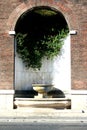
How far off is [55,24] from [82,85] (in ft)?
11.8

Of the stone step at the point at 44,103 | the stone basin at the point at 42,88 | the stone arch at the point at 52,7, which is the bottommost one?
the stone step at the point at 44,103

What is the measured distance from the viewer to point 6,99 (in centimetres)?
2456

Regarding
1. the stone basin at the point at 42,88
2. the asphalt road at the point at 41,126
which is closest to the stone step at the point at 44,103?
the stone basin at the point at 42,88

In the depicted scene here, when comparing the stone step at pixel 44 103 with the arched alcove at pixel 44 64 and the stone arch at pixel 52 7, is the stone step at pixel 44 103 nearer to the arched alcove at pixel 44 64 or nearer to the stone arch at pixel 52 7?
the arched alcove at pixel 44 64

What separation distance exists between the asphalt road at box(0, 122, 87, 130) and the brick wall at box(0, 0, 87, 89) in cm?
524

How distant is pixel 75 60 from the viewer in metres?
24.8

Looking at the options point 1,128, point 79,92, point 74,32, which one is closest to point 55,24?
point 74,32

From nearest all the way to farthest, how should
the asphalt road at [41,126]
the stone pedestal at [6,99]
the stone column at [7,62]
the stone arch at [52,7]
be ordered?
the asphalt road at [41,126] → the stone pedestal at [6,99] → the stone column at [7,62] → the stone arch at [52,7]

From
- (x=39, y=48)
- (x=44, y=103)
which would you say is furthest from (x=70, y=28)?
(x=44, y=103)

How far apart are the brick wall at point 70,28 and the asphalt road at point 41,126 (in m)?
5.24

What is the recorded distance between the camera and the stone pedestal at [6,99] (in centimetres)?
2447

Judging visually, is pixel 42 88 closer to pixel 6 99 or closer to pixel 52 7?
pixel 6 99

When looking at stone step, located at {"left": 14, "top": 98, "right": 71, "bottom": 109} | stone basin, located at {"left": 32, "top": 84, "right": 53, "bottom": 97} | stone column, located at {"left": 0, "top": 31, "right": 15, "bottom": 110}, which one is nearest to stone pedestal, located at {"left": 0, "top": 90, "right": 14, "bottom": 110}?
stone column, located at {"left": 0, "top": 31, "right": 15, "bottom": 110}

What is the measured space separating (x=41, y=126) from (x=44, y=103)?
18.5 feet
